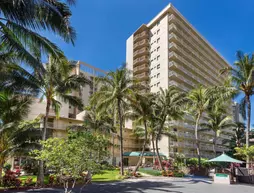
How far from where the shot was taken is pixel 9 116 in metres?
18.8

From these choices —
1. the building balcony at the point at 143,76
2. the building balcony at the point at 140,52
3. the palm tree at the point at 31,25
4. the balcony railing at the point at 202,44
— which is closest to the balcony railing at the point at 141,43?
the building balcony at the point at 140,52

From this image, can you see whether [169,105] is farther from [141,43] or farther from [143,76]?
[141,43]

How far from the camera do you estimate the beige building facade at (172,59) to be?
5631cm

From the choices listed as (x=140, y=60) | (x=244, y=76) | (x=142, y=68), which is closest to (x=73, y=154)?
(x=244, y=76)

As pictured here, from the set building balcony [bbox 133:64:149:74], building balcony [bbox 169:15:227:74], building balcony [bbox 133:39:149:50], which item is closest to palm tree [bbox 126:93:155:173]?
building balcony [bbox 133:64:149:74]

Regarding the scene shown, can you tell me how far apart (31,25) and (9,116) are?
12.9 meters

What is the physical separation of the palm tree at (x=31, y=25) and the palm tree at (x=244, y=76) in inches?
851

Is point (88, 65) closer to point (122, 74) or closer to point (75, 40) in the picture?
point (122, 74)

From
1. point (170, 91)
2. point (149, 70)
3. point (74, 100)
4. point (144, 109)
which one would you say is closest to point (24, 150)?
point (74, 100)

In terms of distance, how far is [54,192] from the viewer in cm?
1496

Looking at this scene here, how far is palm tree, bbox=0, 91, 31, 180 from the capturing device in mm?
16517

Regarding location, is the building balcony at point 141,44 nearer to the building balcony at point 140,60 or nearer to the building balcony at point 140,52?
the building balcony at point 140,52

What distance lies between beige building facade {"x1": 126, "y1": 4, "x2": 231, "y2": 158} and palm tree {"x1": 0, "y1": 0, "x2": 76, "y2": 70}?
144 feet

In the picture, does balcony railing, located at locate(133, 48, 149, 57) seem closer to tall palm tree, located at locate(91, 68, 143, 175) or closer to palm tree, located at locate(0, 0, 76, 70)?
tall palm tree, located at locate(91, 68, 143, 175)
